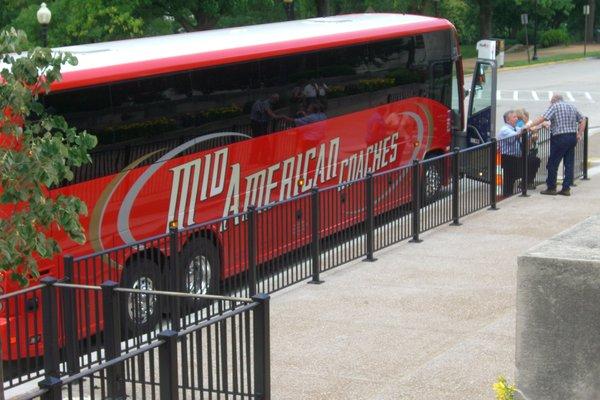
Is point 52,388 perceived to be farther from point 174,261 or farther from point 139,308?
point 174,261

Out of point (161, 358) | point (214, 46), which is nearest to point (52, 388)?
point (161, 358)

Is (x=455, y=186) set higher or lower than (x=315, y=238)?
higher

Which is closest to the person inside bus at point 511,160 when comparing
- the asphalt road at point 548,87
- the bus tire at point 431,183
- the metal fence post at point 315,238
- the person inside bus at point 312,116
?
the bus tire at point 431,183

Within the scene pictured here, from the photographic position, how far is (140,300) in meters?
9.27

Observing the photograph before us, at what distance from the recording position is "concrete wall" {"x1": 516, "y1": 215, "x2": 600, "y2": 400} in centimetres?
605

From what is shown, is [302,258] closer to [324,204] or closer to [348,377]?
[324,204]

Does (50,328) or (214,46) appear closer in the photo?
(50,328)

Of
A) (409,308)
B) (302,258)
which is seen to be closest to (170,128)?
(302,258)

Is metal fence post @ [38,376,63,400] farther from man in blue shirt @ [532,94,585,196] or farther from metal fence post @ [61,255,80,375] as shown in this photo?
man in blue shirt @ [532,94,585,196]

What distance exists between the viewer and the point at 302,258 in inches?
495

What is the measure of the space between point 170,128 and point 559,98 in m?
7.78

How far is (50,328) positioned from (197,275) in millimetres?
3194

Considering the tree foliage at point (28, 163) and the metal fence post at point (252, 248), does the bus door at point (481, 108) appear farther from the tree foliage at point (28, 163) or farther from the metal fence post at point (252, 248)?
the tree foliage at point (28, 163)

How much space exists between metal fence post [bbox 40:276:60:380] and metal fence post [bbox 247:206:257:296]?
10.4 feet
